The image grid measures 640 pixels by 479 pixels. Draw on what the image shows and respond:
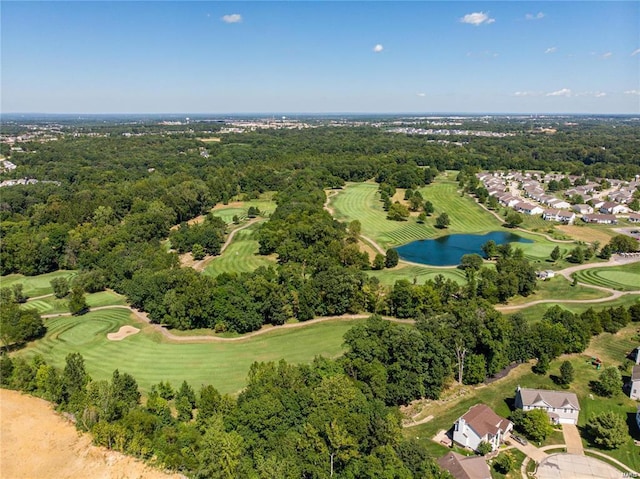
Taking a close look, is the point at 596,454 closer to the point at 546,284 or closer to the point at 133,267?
the point at 546,284

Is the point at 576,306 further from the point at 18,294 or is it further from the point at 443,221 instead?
the point at 18,294

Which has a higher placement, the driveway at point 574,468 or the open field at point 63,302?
the open field at point 63,302

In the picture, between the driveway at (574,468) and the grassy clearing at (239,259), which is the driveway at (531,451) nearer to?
the driveway at (574,468)

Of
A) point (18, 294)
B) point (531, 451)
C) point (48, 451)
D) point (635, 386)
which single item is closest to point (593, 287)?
point (635, 386)

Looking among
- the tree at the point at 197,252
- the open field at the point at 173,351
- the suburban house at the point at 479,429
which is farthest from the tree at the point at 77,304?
the suburban house at the point at 479,429

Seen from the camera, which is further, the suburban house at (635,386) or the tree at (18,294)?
the tree at (18,294)

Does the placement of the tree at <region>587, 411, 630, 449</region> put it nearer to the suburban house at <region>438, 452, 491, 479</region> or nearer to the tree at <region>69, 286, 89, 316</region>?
the suburban house at <region>438, 452, 491, 479</region>

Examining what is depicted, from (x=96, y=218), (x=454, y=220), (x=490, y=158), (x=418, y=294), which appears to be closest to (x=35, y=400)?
(x=418, y=294)

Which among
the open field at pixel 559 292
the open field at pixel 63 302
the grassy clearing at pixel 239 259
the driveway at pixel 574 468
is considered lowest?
the driveway at pixel 574 468
